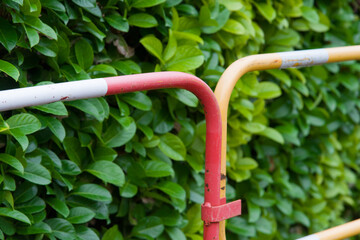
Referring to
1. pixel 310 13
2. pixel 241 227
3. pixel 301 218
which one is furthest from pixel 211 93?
pixel 301 218

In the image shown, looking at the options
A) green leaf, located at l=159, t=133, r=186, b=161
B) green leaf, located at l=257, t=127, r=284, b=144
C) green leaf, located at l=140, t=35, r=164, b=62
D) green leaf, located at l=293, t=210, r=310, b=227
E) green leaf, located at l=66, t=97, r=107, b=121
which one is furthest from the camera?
green leaf, located at l=293, t=210, r=310, b=227

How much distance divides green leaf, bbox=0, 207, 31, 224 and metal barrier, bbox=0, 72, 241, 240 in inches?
19.4

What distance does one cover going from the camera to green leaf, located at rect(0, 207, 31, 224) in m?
1.52

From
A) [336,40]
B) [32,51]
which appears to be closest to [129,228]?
[32,51]

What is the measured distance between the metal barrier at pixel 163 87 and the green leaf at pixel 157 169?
37 cm

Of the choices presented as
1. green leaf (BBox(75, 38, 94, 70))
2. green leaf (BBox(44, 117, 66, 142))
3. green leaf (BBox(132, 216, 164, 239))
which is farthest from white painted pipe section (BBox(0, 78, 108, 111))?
green leaf (BBox(132, 216, 164, 239))

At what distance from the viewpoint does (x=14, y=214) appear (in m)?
1.53

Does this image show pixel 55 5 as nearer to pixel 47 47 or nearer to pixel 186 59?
pixel 47 47

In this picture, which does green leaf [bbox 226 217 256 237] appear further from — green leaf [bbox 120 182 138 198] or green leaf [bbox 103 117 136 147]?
green leaf [bbox 103 117 136 147]

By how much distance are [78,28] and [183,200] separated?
0.78 metres

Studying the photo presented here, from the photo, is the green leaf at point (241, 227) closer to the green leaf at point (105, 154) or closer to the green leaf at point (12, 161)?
the green leaf at point (105, 154)

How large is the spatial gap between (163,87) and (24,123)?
1.44 ft

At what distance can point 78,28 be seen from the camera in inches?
69.3

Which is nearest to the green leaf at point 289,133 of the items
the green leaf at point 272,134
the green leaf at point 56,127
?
the green leaf at point 272,134
